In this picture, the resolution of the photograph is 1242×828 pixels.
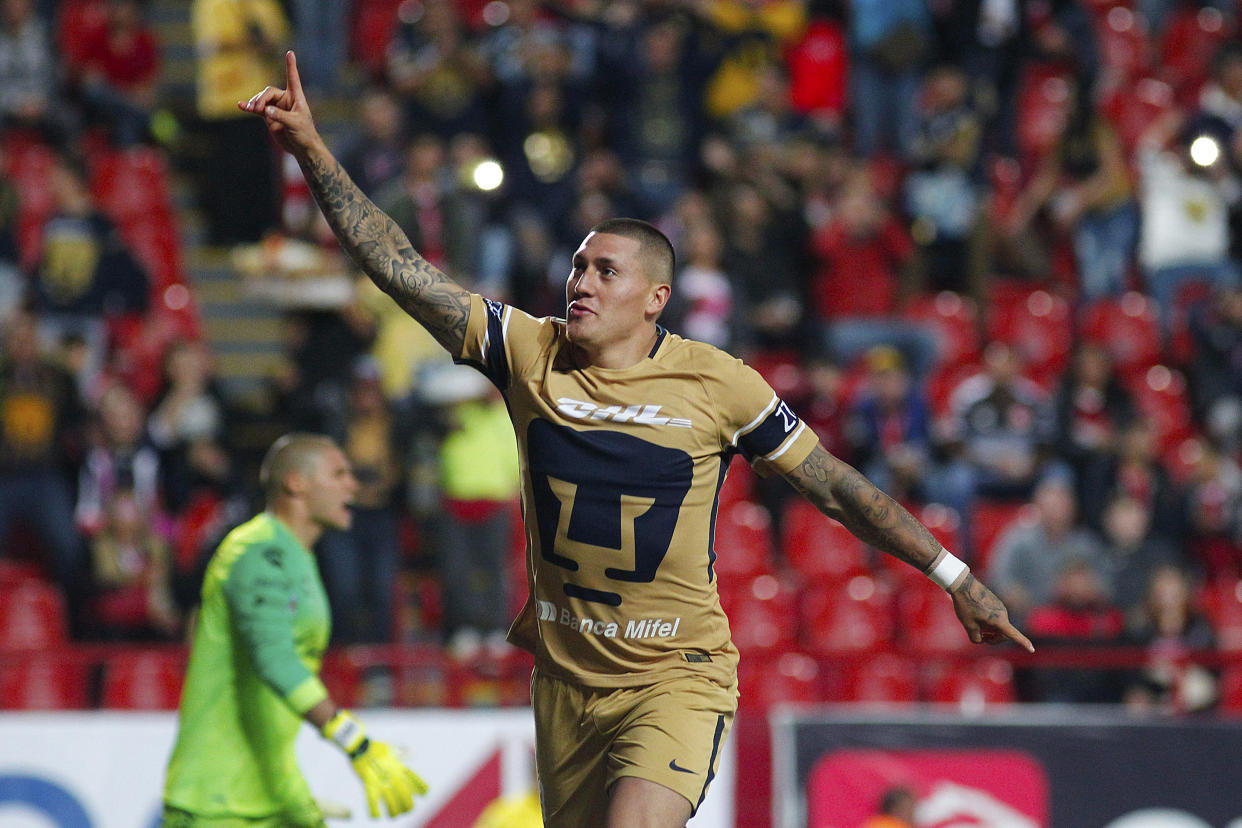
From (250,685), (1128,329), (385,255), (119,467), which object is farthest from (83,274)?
(1128,329)

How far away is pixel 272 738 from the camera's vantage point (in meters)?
5.98

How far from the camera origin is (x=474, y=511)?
1052cm

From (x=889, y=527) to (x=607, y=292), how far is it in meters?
1.20

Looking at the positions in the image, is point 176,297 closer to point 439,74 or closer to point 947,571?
point 439,74

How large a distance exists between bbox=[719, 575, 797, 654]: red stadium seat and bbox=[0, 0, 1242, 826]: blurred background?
0.10 ft

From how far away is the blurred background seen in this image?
10.3 meters

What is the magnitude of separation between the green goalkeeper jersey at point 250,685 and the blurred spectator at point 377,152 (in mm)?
6505

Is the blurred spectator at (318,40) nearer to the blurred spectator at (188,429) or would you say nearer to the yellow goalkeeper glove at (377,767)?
the blurred spectator at (188,429)

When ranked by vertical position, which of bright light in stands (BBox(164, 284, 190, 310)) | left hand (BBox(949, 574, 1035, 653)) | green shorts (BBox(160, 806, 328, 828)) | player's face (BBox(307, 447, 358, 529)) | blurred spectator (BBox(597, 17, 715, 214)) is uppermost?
blurred spectator (BBox(597, 17, 715, 214))

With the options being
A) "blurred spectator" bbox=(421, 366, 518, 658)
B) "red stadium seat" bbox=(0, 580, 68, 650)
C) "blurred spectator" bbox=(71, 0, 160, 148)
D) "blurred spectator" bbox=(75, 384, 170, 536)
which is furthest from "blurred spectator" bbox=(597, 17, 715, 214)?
"red stadium seat" bbox=(0, 580, 68, 650)

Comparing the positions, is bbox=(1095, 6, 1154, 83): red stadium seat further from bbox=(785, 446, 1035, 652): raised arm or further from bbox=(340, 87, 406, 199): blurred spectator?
bbox=(785, 446, 1035, 652): raised arm

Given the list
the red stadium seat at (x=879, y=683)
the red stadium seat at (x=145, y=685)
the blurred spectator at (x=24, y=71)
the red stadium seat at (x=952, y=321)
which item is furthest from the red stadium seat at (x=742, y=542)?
the blurred spectator at (x=24, y=71)

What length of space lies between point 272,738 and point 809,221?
25.7 feet

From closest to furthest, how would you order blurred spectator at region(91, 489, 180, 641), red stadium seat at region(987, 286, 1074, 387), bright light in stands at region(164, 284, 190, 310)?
blurred spectator at region(91, 489, 180, 641) → red stadium seat at region(987, 286, 1074, 387) → bright light in stands at region(164, 284, 190, 310)
